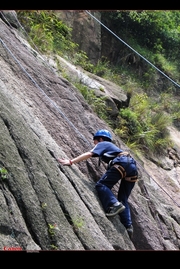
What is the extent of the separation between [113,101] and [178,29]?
Result: 953 cm

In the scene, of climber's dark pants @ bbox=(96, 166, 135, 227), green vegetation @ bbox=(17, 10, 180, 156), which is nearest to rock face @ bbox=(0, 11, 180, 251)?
climber's dark pants @ bbox=(96, 166, 135, 227)

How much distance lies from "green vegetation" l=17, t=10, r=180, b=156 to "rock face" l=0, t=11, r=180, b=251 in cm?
266

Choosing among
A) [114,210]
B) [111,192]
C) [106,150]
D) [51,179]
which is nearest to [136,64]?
[106,150]

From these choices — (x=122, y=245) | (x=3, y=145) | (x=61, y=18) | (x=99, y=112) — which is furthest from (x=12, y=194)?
(x=61, y=18)

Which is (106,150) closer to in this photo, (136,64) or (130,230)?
(130,230)

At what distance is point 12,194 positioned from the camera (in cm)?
556

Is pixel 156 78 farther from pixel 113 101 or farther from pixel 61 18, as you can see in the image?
pixel 113 101

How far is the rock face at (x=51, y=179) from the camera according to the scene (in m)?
5.57

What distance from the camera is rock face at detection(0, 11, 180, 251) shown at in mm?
5569

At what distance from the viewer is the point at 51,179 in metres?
6.27

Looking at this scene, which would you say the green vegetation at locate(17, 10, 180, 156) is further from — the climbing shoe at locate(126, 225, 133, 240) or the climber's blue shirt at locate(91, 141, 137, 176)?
the climbing shoe at locate(126, 225, 133, 240)

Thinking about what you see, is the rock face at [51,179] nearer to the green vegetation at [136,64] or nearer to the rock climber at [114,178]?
the rock climber at [114,178]

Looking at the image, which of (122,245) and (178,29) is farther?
(178,29)

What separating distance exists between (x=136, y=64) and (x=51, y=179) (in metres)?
13.1
